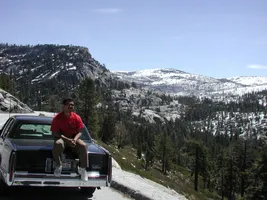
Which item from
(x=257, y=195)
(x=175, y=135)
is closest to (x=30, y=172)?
(x=257, y=195)

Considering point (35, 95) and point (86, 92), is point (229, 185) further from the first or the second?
point (35, 95)

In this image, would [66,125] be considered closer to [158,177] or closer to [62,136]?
[62,136]

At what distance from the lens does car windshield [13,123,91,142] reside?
743 cm

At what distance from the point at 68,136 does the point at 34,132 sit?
1204mm

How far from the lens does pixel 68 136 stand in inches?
271

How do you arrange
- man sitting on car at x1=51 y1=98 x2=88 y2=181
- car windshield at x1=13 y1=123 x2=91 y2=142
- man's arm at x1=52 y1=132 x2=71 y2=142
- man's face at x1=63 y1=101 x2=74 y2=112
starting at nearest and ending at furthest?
man sitting on car at x1=51 y1=98 x2=88 y2=181
man's arm at x1=52 y1=132 x2=71 y2=142
man's face at x1=63 y1=101 x2=74 y2=112
car windshield at x1=13 y1=123 x2=91 y2=142

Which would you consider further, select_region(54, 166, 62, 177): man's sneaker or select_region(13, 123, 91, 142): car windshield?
select_region(13, 123, 91, 142): car windshield

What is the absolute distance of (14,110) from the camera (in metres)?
55.5

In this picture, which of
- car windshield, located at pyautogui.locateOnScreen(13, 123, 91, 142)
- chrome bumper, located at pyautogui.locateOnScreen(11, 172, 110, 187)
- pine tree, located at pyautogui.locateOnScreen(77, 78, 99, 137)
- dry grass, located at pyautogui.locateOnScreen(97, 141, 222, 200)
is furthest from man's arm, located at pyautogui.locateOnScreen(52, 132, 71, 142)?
pine tree, located at pyautogui.locateOnScreen(77, 78, 99, 137)

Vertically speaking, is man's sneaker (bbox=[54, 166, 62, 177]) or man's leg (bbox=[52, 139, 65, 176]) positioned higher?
man's leg (bbox=[52, 139, 65, 176])

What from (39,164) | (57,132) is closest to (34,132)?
(57,132)

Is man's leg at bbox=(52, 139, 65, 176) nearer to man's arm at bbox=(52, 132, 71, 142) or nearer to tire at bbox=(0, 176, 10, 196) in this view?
man's arm at bbox=(52, 132, 71, 142)

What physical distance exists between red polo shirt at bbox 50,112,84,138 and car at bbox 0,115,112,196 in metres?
0.36

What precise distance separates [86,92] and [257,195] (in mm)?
32287
